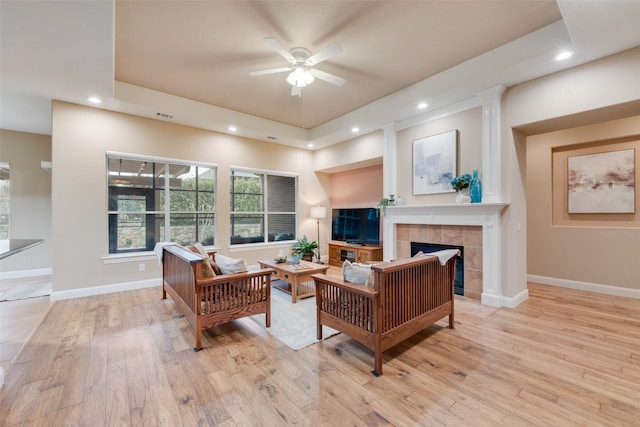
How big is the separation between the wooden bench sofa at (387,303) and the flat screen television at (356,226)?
2.87 meters

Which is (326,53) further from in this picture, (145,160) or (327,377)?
(145,160)

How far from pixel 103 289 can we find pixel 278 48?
4355mm

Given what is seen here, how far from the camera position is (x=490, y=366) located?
224 centimetres

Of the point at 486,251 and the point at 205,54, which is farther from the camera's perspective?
the point at 486,251

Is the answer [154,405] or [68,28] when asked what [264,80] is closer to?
[68,28]

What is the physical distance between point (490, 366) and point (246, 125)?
200 inches

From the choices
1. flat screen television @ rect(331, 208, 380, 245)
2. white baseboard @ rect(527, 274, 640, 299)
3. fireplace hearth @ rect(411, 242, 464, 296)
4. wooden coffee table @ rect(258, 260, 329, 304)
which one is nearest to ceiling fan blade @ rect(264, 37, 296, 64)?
wooden coffee table @ rect(258, 260, 329, 304)

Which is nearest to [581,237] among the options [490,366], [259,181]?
[490,366]

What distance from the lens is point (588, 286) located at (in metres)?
4.26

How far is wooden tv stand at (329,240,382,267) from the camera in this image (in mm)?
5566

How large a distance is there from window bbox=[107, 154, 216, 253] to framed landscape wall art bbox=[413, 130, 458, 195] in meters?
3.84

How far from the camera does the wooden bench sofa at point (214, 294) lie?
2.58 metres

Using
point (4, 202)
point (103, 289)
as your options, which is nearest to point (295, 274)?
point (103, 289)

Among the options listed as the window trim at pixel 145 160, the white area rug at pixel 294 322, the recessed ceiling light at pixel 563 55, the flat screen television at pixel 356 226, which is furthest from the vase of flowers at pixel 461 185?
the window trim at pixel 145 160
